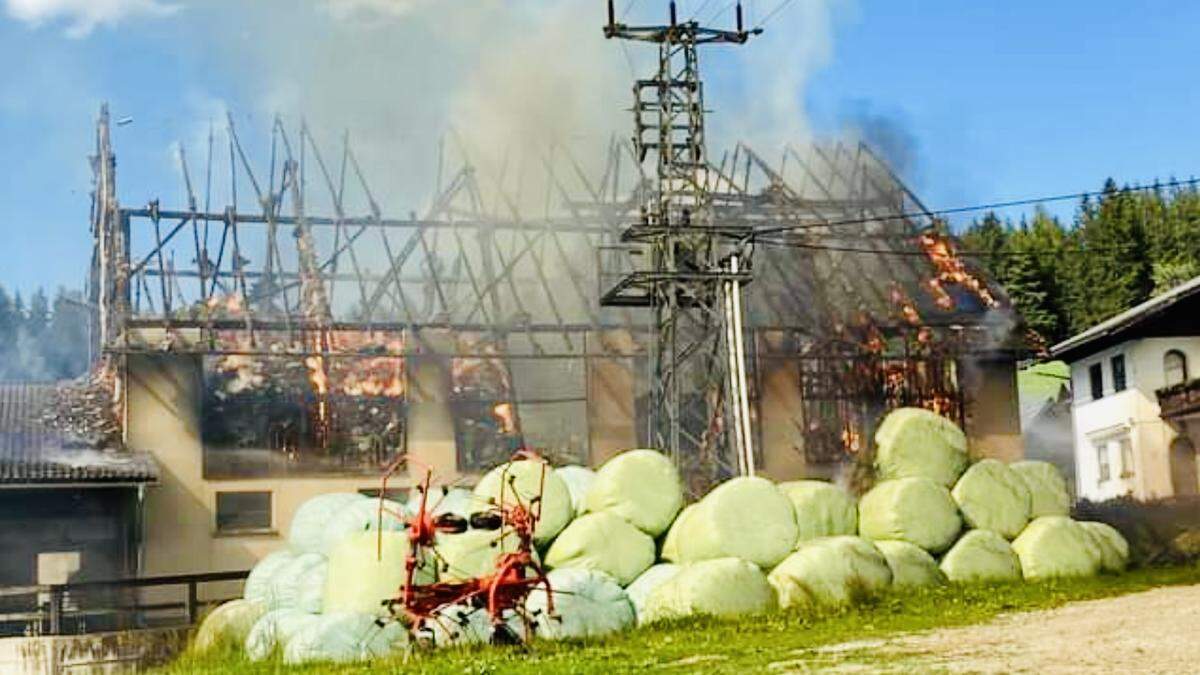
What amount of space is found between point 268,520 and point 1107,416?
30.0 m

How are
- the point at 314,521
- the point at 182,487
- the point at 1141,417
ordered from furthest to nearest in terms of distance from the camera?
1. the point at 1141,417
2. the point at 182,487
3. the point at 314,521

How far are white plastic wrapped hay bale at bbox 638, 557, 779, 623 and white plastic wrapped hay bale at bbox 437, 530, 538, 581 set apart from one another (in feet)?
5.93

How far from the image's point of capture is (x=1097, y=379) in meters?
51.5

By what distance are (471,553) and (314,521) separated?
5.96 m

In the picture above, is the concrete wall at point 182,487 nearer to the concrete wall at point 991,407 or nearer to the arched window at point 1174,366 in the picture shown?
the concrete wall at point 991,407

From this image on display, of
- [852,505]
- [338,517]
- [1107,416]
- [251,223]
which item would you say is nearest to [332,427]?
[251,223]

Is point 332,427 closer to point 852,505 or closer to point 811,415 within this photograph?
point 811,415

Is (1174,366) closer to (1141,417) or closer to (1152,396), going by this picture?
(1152,396)

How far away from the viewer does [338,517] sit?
2303cm

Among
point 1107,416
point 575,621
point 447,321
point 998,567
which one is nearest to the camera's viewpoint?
point 575,621

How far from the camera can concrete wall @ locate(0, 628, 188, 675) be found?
2300cm

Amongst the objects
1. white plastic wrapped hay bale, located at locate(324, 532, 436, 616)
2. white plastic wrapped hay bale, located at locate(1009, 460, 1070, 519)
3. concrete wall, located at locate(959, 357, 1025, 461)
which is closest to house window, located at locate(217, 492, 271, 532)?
white plastic wrapped hay bale, located at locate(324, 532, 436, 616)

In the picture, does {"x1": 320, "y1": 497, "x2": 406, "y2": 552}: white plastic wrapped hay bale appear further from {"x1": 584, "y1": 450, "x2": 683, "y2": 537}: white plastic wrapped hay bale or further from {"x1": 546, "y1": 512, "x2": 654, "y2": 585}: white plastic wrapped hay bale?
{"x1": 584, "y1": 450, "x2": 683, "y2": 537}: white plastic wrapped hay bale

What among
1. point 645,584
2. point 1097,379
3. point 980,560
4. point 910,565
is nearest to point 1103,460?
point 1097,379
